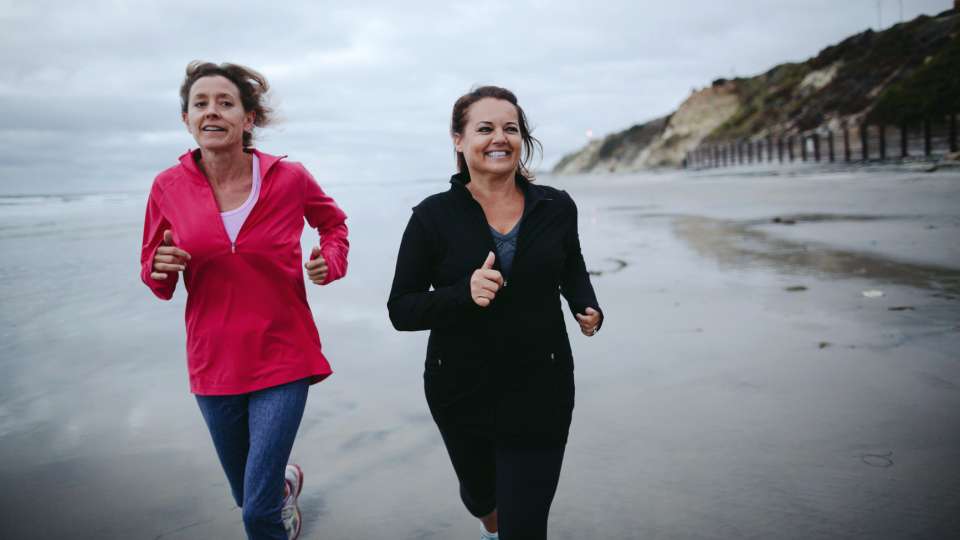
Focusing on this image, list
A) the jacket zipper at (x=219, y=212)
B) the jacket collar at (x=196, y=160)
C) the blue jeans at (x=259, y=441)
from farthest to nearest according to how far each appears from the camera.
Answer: the jacket collar at (x=196, y=160) → the jacket zipper at (x=219, y=212) → the blue jeans at (x=259, y=441)

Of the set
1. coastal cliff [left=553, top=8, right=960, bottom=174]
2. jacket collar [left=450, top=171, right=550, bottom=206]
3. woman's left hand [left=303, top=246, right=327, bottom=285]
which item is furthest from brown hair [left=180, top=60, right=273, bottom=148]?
coastal cliff [left=553, top=8, right=960, bottom=174]

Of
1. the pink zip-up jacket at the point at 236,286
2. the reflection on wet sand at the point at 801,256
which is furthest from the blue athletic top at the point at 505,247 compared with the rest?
the reflection on wet sand at the point at 801,256

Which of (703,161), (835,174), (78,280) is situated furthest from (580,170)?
(78,280)

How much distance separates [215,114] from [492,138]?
120cm

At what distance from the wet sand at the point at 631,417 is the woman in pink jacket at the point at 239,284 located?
752mm

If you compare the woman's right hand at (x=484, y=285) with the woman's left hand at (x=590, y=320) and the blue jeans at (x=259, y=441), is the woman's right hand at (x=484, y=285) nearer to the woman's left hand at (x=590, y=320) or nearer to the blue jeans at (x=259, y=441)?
the woman's left hand at (x=590, y=320)

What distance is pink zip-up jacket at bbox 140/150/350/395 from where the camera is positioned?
99.4 inches

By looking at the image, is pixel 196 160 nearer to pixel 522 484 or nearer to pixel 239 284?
pixel 239 284

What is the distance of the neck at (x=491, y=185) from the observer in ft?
8.34

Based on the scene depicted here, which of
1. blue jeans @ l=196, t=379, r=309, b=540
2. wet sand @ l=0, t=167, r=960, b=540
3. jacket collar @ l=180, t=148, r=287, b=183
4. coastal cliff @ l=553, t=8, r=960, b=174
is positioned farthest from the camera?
coastal cliff @ l=553, t=8, r=960, b=174

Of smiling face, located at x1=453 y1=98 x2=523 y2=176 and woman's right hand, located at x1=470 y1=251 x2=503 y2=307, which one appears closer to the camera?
woman's right hand, located at x1=470 y1=251 x2=503 y2=307

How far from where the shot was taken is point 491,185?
2.56 metres

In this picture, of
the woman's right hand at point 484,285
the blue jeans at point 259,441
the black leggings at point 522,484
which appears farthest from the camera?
the blue jeans at point 259,441

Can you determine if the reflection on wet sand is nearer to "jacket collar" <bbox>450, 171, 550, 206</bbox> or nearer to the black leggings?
"jacket collar" <bbox>450, 171, 550, 206</bbox>
